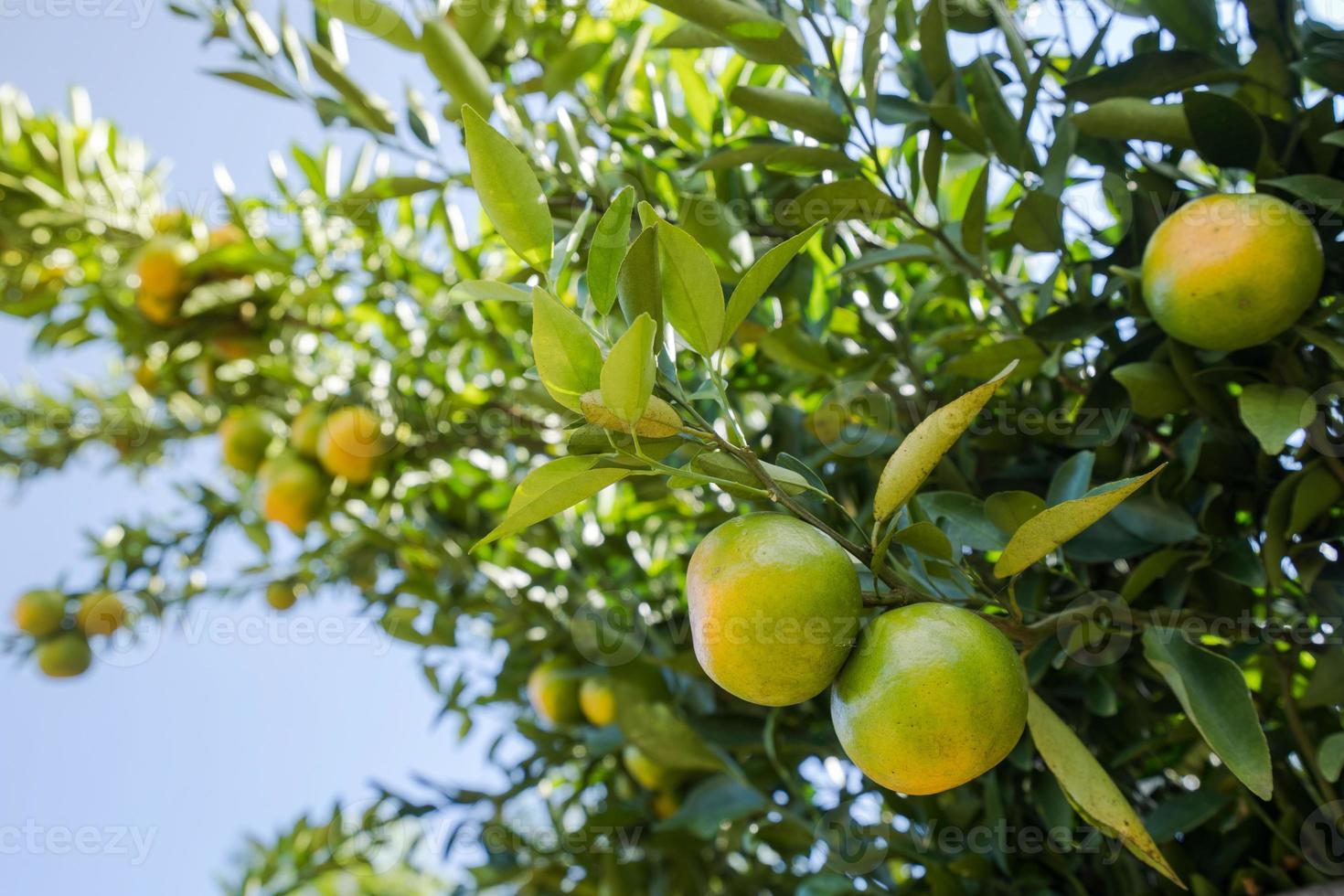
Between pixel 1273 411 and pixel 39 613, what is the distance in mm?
2043

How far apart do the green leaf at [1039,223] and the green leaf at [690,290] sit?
1.10 feet

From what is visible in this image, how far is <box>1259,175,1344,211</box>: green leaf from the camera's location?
641mm

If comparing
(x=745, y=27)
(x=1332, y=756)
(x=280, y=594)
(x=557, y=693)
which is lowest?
(x=280, y=594)

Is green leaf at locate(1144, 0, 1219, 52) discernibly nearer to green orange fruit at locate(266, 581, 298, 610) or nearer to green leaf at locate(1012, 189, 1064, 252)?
green leaf at locate(1012, 189, 1064, 252)

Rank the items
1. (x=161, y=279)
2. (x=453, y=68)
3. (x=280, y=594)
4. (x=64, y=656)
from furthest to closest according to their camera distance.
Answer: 1. (x=64, y=656)
2. (x=280, y=594)
3. (x=161, y=279)
4. (x=453, y=68)

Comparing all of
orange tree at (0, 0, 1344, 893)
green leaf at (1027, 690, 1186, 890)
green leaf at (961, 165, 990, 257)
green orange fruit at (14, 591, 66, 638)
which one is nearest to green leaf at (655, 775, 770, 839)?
orange tree at (0, 0, 1344, 893)

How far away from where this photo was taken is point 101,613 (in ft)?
5.96

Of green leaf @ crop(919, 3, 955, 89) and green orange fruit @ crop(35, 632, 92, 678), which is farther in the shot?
green orange fruit @ crop(35, 632, 92, 678)

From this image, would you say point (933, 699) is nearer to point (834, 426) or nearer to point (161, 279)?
point (834, 426)

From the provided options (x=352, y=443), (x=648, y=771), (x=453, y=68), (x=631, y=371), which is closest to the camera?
(x=631, y=371)

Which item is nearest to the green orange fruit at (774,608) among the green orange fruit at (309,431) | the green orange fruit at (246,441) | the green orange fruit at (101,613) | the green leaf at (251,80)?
the green leaf at (251,80)

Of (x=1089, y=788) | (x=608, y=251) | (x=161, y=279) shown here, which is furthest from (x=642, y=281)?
(x=161, y=279)

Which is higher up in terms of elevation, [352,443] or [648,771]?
[352,443]

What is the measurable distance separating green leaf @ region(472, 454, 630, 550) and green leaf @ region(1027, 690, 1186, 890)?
0.96 ft
